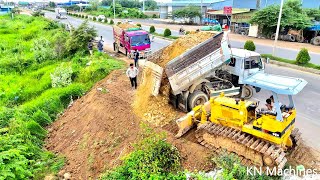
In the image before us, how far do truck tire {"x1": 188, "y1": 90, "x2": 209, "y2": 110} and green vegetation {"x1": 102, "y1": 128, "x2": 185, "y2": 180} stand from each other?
310cm

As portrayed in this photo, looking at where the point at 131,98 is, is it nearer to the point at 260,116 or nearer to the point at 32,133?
the point at 32,133

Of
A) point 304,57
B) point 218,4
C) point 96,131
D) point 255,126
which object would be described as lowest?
point 96,131

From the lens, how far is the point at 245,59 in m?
12.5

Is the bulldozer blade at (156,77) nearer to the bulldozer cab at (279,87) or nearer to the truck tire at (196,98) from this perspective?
the truck tire at (196,98)

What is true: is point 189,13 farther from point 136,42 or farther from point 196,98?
point 196,98

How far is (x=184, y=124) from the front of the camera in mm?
9125

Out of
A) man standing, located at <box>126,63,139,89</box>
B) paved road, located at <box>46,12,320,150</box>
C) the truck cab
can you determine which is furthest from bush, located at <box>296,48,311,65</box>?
man standing, located at <box>126,63,139,89</box>

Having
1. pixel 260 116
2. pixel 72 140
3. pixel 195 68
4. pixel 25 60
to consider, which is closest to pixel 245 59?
pixel 195 68

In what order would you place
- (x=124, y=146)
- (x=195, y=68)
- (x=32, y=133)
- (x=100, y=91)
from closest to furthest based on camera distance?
1. (x=124, y=146)
2. (x=195, y=68)
3. (x=32, y=133)
4. (x=100, y=91)

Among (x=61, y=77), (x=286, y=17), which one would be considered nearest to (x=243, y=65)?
(x=61, y=77)

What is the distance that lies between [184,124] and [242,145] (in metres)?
2.03

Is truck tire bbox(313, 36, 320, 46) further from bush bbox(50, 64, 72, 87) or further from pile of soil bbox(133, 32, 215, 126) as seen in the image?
bush bbox(50, 64, 72, 87)

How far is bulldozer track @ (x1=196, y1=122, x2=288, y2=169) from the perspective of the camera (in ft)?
23.6

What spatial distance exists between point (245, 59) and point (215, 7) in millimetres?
49087
